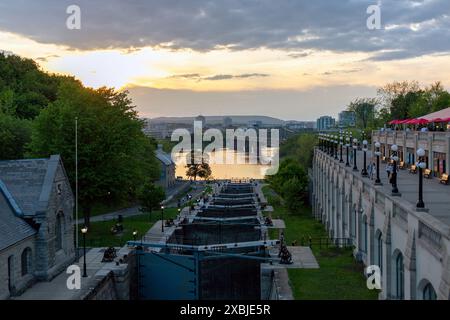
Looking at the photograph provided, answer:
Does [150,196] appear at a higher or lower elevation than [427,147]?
lower

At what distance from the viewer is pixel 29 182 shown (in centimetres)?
2978

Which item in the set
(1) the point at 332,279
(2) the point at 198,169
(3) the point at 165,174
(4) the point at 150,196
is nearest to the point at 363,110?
(2) the point at 198,169

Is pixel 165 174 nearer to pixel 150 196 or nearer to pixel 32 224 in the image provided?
pixel 150 196

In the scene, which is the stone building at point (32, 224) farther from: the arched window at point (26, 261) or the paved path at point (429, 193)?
the paved path at point (429, 193)

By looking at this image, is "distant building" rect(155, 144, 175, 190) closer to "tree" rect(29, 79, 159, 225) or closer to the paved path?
"tree" rect(29, 79, 159, 225)

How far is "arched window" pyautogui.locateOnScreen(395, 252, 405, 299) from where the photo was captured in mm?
19891

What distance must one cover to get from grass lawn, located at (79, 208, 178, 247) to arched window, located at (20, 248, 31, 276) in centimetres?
998

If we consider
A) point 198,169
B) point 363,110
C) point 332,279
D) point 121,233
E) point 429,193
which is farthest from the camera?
point 363,110

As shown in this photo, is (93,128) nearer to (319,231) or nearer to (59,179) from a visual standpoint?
(59,179)

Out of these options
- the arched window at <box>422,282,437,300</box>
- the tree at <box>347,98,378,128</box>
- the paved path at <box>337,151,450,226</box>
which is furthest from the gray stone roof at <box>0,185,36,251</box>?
the tree at <box>347,98,378,128</box>

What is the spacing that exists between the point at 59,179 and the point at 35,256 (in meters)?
5.05

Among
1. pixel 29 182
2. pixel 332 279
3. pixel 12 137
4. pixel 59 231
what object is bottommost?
pixel 332 279

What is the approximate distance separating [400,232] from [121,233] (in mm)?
27855
